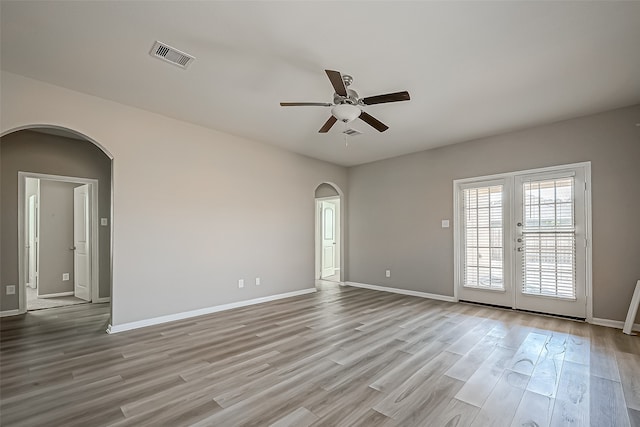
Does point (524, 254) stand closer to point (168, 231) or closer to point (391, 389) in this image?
point (391, 389)

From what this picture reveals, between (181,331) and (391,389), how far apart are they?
265 centimetres

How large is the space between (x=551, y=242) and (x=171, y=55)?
5.42 m

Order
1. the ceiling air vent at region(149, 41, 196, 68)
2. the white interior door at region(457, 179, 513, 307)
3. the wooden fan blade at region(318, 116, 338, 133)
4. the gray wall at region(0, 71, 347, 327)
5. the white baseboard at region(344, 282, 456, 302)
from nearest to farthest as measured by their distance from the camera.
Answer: the ceiling air vent at region(149, 41, 196, 68), the wooden fan blade at region(318, 116, 338, 133), the gray wall at region(0, 71, 347, 327), the white interior door at region(457, 179, 513, 307), the white baseboard at region(344, 282, 456, 302)

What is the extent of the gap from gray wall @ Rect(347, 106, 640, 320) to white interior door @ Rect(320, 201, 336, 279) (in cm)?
150

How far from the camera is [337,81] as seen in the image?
245cm

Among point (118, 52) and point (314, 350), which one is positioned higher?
point (118, 52)

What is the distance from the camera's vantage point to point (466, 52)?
2.60m

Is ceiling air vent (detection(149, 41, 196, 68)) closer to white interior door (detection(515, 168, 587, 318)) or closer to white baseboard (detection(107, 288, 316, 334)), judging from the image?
white baseboard (detection(107, 288, 316, 334))

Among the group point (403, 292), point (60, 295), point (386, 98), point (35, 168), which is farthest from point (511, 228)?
point (60, 295)

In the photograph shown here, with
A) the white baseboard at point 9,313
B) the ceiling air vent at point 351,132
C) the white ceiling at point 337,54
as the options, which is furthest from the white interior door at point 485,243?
the white baseboard at point 9,313

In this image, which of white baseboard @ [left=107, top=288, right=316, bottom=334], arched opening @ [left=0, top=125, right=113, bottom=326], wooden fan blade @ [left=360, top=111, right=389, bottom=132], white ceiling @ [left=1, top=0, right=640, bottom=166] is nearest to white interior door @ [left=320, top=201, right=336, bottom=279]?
white baseboard @ [left=107, top=288, right=316, bottom=334]

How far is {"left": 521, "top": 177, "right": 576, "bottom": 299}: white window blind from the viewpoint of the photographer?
413 centimetres

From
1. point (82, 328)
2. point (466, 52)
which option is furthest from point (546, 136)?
point (82, 328)

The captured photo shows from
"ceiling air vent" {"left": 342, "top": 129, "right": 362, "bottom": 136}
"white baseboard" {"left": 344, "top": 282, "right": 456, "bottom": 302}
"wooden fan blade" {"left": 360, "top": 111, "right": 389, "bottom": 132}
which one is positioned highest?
"ceiling air vent" {"left": 342, "top": 129, "right": 362, "bottom": 136}
